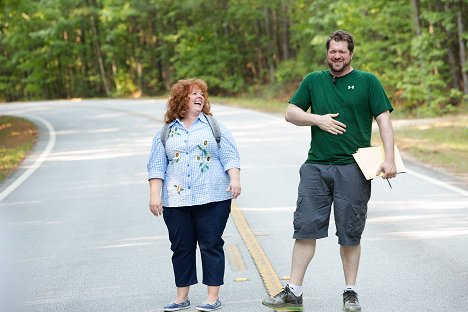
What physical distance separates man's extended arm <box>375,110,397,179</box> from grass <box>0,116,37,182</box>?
11.5 metres

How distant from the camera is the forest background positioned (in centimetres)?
2797

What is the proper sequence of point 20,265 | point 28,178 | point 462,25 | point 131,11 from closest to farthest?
point 20,265 < point 28,178 < point 462,25 < point 131,11

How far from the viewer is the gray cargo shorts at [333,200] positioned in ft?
18.6

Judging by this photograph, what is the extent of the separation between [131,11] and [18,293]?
4945cm

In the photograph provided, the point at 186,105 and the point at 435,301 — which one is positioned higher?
the point at 186,105

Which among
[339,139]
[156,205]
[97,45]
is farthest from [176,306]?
[97,45]

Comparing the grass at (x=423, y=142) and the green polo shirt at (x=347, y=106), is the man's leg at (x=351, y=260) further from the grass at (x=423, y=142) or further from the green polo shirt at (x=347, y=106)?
the grass at (x=423, y=142)

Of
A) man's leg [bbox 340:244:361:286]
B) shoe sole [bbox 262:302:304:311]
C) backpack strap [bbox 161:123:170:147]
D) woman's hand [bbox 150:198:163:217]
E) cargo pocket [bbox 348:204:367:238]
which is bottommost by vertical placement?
shoe sole [bbox 262:302:304:311]

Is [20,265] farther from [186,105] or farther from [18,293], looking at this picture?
[186,105]

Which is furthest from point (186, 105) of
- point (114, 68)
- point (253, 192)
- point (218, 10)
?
point (114, 68)

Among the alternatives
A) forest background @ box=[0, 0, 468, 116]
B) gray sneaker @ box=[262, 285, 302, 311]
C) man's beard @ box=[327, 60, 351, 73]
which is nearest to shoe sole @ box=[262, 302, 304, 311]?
gray sneaker @ box=[262, 285, 302, 311]

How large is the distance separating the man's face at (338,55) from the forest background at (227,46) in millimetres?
19871

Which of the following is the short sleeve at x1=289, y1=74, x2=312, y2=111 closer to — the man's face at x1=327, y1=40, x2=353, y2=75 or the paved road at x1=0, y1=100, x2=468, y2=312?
the man's face at x1=327, y1=40, x2=353, y2=75

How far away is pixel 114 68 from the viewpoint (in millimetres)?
66625
